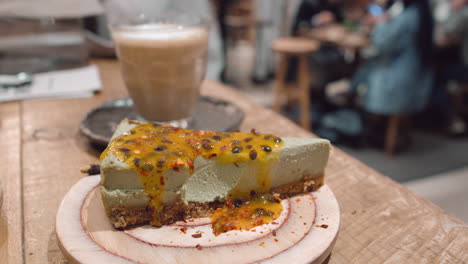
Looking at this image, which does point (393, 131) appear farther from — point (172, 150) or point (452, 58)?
point (172, 150)

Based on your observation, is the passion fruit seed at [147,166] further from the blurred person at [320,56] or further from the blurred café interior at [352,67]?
the blurred person at [320,56]

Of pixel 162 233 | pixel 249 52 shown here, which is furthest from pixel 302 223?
pixel 249 52

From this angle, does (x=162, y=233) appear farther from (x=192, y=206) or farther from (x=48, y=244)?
(x=48, y=244)

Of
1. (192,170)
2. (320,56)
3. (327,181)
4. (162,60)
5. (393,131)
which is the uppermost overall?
(162,60)

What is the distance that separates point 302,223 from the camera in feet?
2.02

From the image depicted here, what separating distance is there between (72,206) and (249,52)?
463 centimetres

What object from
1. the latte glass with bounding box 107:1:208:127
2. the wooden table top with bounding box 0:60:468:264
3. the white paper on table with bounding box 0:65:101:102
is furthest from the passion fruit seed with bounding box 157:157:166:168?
the white paper on table with bounding box 0:65:101:102

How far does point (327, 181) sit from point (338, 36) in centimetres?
249

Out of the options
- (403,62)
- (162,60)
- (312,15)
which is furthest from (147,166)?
(312,15)

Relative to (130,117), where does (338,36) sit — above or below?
below

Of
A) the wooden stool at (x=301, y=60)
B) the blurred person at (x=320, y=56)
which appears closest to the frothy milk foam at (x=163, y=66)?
the wooden stool at (x=301, y=60)

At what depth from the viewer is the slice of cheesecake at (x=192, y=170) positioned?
62 cm

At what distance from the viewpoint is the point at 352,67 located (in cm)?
351

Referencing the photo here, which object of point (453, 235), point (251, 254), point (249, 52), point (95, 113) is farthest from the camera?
point (249, 52)
